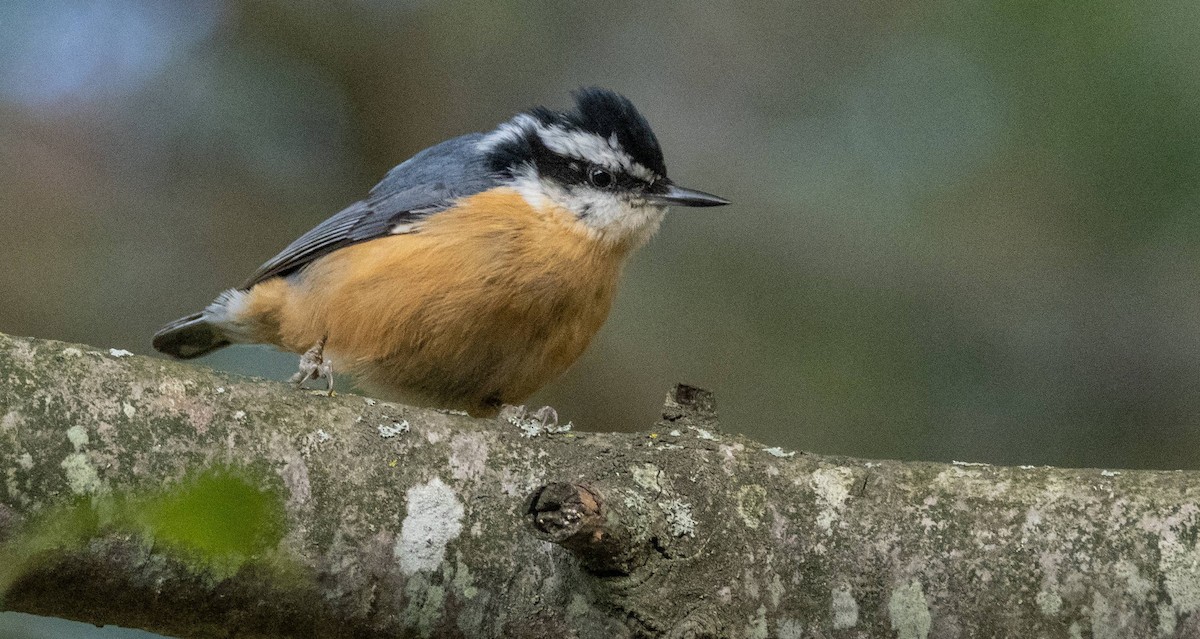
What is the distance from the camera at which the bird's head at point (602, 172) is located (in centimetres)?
409

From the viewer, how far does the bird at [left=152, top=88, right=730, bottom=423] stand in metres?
3.80

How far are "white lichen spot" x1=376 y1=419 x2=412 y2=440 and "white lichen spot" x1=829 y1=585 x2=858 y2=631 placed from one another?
0.92 metres

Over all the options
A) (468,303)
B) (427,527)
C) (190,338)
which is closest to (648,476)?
(427,527)

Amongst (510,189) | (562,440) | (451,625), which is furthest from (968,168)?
(451,625)

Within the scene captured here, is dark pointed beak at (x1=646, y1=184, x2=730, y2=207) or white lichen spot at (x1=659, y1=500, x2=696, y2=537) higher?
dark pointed beak at (x1=646, y1=184, x2=730, y2=207)

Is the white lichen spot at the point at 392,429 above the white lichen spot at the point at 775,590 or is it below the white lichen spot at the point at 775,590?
above

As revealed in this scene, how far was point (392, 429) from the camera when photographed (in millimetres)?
2400

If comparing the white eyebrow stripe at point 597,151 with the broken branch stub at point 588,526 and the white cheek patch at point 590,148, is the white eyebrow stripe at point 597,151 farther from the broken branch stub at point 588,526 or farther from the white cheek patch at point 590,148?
the broken branch stub at point 588,526

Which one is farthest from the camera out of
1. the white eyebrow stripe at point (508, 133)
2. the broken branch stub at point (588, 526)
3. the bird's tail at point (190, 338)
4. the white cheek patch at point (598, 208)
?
the bird's tail at point (190, 338)

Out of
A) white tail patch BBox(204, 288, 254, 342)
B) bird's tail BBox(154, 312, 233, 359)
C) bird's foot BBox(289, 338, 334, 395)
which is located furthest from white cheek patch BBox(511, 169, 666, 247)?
bird's tail BBox(154, 312, 233, 359)

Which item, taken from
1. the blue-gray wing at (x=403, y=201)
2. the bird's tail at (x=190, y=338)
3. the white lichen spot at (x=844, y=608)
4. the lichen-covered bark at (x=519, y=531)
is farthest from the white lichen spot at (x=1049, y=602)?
the bird's tail at (x=190, y=338)

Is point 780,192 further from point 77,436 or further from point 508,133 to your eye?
point 77,436

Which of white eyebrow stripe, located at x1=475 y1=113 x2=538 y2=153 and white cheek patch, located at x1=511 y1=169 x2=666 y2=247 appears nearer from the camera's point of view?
white cheek patch, located at x1=511 y1=169 x2=666 y2=247

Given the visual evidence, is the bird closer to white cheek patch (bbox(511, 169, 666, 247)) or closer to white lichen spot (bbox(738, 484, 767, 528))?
white cheek patch (bbox(511, 169, 666, 247))
